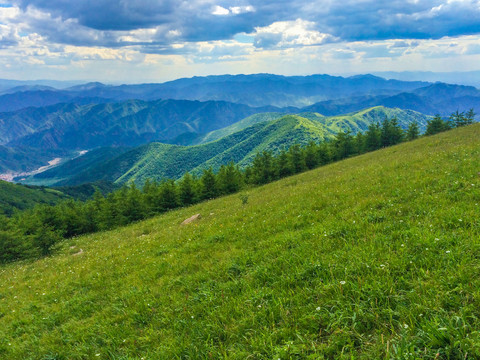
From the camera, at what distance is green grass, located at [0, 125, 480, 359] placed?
331 centimetres

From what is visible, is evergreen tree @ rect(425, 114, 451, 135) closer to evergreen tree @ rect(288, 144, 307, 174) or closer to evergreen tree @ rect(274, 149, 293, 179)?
evergreen tree @ rect(288, 144, 307, 174)

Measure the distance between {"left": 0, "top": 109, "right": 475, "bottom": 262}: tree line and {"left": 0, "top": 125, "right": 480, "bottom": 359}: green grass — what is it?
15452 millimetres

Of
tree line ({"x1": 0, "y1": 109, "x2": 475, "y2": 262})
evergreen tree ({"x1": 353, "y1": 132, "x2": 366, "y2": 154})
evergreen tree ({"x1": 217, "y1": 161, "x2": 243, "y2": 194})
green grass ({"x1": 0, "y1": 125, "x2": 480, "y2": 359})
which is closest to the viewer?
green grass ({"x1": 0, "y1": 125, "x2": 480, "y2": 359})

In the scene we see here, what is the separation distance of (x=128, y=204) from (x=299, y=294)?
33.7 metres

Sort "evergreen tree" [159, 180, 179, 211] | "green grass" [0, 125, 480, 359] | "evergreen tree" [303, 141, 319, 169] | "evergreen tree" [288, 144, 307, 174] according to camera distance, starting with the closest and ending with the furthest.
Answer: "green grass" [0, 125, 480, 359]
"evergreen tree" [159, 180, 179, 211]
"evergreen tree" [288, 144, 307, 174]
"evergreen tree" [303, 141, 319, 169]

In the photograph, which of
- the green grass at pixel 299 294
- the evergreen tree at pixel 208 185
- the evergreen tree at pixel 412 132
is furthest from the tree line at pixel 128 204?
the green grass at pixel 299 294

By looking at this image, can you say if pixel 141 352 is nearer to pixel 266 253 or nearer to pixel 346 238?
pixel 266 253

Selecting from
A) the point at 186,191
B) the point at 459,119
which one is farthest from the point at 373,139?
the point at 186,191

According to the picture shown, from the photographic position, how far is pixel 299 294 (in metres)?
4.48

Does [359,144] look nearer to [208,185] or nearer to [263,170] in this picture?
[263,170]

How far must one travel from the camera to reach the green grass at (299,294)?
3.31 m

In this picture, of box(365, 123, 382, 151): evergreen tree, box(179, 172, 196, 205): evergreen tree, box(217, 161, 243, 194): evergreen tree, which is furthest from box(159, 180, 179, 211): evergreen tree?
box(365, 123, 382, 151): evergreen tree

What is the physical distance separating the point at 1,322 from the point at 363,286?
416 inches

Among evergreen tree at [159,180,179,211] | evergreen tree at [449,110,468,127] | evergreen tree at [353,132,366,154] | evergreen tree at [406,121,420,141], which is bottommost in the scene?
evergreen tree at [159,180,179,211]
